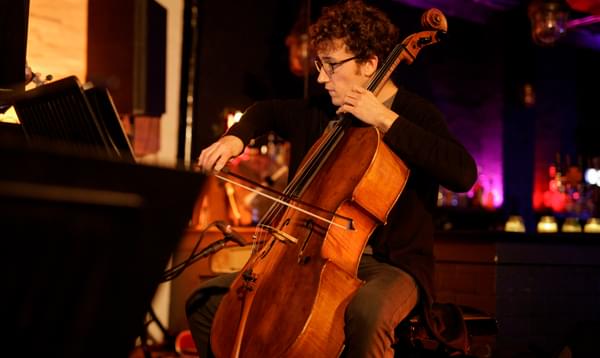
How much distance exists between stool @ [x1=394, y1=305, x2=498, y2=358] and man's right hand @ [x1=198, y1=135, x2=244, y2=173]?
793 millimetres

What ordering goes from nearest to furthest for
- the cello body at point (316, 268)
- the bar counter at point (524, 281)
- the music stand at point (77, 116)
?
the music stand at point (77, 116) → the cello body at point (316, 268) → the bar counter at point (524, 281)

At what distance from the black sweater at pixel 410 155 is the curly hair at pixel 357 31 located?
20cm

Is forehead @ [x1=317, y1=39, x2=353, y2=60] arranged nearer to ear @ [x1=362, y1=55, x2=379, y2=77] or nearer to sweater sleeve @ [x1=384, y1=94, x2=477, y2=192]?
ear @ [x1=362, y1=55, x2=379, y2=77]

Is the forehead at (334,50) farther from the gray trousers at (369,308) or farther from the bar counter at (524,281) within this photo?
the bar counter at (524,281)

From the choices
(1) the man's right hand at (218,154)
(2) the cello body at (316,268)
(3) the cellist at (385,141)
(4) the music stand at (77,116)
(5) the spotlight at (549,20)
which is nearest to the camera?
(4) the music stand at (77,116)

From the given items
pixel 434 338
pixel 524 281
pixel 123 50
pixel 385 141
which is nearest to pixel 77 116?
pixel 385 141

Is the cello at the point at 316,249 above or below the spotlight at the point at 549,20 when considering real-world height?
below

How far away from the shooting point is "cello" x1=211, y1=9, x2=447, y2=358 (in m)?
1.81

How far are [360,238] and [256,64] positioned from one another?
4.01 m

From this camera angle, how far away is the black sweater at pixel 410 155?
2.06 m

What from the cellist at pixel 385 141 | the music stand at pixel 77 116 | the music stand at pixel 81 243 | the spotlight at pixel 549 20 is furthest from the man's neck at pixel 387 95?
the spotlight at pixel 549 20

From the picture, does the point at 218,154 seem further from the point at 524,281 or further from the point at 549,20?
the point at 549,20

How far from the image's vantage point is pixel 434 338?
83.6 inches

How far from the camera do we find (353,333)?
1.90 meters
